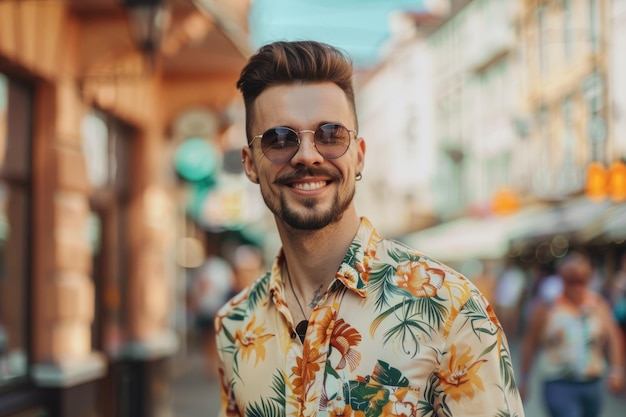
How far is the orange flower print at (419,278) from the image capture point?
2.02 m

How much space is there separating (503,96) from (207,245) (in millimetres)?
12218

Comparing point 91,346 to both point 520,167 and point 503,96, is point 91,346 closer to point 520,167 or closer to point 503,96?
point 520,167

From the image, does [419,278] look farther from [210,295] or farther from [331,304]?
[210,295]

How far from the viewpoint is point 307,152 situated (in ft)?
7.00

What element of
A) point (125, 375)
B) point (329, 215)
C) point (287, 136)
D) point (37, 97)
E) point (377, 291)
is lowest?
point (125, 375)

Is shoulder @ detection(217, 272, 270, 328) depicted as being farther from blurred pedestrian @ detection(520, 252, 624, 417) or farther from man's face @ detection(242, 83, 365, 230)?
blurred pedestrian @ detection(520, 252, 624, 417)

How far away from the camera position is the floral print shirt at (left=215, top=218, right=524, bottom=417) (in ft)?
6.34

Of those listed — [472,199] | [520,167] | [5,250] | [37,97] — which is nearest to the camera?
[5,250]

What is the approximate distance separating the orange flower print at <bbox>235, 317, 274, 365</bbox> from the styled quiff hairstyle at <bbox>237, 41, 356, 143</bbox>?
543 mm

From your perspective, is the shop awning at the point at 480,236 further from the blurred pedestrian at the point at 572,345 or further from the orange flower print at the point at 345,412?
the orange flower print at the point at 345,412

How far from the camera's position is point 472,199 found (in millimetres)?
38344

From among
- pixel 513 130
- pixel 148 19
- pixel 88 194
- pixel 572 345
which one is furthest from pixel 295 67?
pixel 513 130

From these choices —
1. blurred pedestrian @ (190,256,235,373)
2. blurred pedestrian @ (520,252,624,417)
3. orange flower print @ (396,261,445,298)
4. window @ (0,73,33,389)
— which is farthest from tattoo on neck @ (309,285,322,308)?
blurred pedestrian @ (190,256,235,373)

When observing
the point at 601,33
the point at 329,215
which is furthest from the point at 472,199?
the point at 329,215
